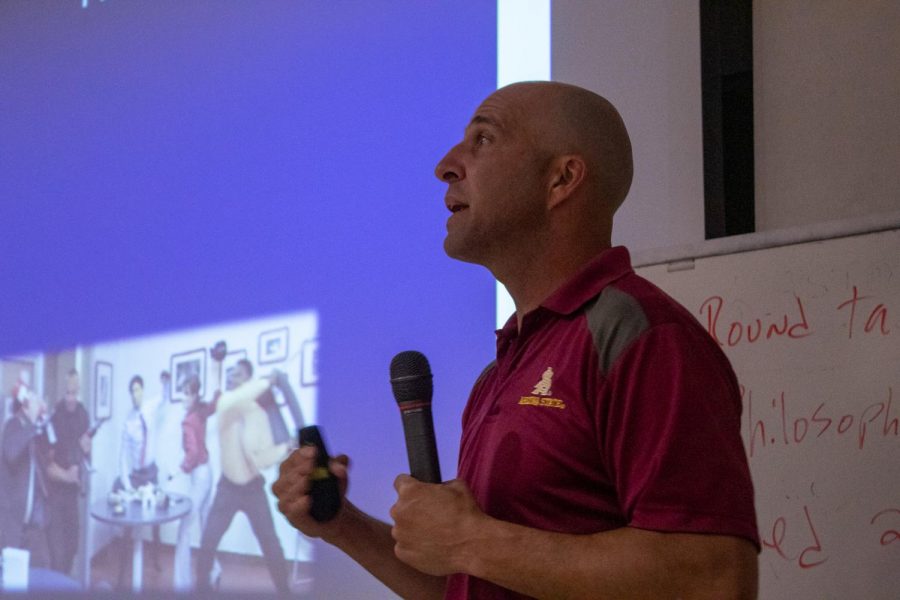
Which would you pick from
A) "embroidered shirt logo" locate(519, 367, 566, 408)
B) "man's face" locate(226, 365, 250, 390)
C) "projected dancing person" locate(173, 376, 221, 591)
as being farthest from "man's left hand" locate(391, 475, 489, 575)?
"projected dancing person" locate(173, 376, 221, 591)

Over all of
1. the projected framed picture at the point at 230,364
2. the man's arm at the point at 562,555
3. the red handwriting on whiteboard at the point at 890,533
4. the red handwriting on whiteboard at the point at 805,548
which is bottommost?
the red handwriting on whiteboard at the point at 805,548

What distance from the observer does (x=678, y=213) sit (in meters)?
2.34

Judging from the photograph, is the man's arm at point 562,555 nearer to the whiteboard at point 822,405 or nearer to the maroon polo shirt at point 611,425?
the maroon polo shirt at point 611,425

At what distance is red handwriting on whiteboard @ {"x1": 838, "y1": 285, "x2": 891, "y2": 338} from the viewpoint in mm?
1695

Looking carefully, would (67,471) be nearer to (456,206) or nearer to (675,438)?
(456,206)

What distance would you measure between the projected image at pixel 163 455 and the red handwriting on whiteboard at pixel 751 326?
48.7 inches

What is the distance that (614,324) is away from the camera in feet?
3.48

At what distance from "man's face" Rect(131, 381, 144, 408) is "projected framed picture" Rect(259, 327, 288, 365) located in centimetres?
57

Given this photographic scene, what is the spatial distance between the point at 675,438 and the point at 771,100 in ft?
5.11

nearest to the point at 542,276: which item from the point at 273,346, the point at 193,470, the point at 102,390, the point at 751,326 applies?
the point at 751,326

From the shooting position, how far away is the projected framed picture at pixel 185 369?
10.00ft

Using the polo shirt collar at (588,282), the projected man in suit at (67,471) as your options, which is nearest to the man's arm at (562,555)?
the polo shirt collar at (588,282)

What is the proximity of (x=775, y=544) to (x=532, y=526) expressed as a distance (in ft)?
2.86

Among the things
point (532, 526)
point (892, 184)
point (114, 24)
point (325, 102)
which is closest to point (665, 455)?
point (532, 526)
